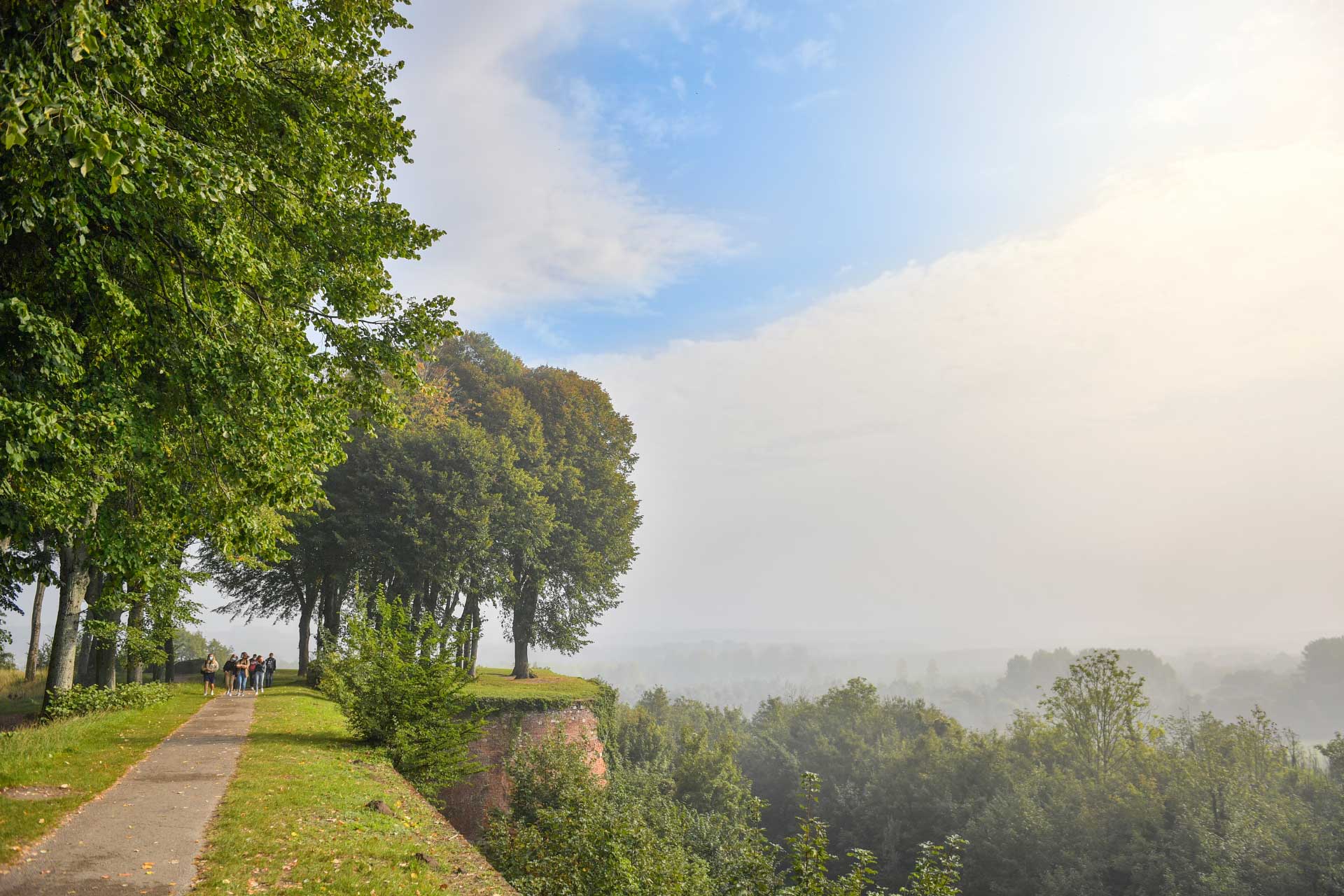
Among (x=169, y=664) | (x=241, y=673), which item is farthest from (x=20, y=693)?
(x=241, y=673)

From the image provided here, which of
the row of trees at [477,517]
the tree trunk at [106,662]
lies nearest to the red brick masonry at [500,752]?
the row of trees at [477,517]

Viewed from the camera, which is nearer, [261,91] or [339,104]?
[261,91]

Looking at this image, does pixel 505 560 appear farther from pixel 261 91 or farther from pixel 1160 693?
pixel 1160 693

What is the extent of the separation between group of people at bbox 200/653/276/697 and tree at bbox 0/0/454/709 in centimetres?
1861

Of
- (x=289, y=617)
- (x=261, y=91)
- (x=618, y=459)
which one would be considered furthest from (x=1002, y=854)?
(x=261, y=91)

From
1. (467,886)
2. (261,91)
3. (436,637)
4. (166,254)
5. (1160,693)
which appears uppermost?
(261,91)

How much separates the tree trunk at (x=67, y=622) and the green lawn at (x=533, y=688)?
10.9 meters

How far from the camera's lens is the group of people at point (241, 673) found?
26969 mm

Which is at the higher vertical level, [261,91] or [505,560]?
[261,91]

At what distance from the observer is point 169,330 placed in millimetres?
8875

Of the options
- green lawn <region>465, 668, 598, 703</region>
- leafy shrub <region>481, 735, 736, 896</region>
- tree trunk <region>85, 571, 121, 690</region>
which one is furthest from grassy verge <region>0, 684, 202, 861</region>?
green lawn <region>465, 668, 598, 703</region>

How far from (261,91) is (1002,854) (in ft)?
132

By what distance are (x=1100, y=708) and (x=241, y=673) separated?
4323cm

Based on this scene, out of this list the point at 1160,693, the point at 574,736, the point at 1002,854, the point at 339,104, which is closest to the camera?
the point at 339,104
